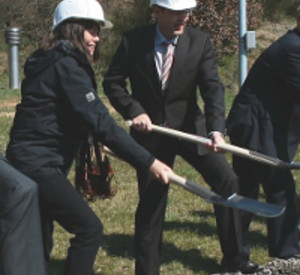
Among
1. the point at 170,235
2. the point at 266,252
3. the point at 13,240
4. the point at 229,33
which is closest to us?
the point at 13,240

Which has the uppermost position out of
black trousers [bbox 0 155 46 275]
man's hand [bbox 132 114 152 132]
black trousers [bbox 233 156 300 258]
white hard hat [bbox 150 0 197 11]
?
white hard hat [bbox 150 0 197 11]

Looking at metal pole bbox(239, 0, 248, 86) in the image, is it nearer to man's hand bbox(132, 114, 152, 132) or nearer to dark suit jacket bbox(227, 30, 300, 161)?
dark suit jacket bbox(227, 30, 300, 161)

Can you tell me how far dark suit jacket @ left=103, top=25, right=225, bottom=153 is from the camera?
16.5ft

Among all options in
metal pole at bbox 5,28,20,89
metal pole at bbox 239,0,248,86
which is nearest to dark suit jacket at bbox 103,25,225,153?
metal pole at bbox 239,0,248,86

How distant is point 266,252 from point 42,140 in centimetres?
237

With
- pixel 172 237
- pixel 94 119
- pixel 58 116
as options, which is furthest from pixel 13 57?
pixel 94 119

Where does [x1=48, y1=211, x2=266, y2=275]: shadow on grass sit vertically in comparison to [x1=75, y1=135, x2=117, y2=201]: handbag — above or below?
below

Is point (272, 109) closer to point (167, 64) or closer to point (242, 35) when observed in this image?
point (167, 64)

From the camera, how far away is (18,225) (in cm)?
419

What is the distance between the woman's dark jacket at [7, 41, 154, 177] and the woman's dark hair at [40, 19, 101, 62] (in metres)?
0.05

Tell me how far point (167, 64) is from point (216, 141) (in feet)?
2.03

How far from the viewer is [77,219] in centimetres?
431

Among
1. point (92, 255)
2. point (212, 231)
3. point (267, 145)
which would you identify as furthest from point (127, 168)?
point (92, 255)

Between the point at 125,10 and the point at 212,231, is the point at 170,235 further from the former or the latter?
the point at 125,10
